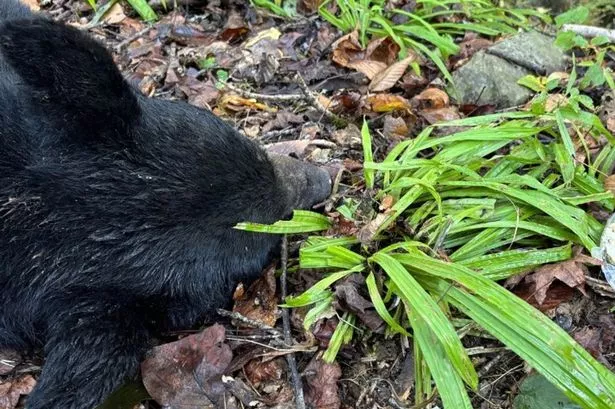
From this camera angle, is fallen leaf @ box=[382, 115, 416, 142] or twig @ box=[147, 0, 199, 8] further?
twig @ box=[147, 0, 199, 8]

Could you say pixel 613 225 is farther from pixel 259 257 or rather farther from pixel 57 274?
pixel 57 274

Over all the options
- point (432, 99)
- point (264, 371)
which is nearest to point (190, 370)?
point (264, 371)

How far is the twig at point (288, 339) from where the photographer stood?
103 inches

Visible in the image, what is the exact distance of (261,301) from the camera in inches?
118

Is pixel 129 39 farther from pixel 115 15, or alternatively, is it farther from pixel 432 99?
pixel 432 99

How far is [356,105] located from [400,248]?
55.0 inches

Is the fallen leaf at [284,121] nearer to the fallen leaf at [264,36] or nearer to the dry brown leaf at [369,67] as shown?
the dry brown leaf at [369,67]

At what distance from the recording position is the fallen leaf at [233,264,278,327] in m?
2.94

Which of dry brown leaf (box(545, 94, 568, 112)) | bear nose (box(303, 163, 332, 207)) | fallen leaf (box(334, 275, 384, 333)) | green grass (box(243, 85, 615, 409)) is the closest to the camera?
green grass (box(243, 85, 615, 409))

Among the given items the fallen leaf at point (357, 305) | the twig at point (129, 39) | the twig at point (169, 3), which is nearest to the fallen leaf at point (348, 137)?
the fallen leaf at point (357, 305)

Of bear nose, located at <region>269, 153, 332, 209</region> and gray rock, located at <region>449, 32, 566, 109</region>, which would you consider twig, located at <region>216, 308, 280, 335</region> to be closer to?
bear nose, located at <region>269, 153, 332, 209</region>

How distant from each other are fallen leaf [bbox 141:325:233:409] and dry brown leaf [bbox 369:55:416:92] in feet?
6.76

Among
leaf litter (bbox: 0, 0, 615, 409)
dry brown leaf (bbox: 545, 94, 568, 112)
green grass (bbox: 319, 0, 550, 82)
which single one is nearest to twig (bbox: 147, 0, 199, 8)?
leaf litter (bbox: 0, 0, 615, 409)

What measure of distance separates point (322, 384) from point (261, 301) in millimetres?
520
